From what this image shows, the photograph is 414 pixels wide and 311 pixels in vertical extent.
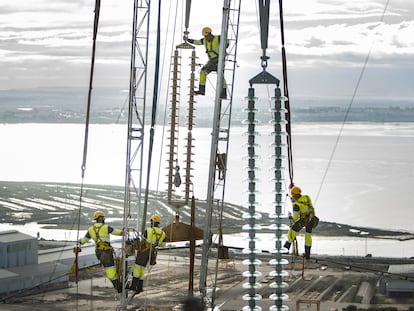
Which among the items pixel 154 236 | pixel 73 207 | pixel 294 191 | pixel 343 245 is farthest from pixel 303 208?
pixel 73 207

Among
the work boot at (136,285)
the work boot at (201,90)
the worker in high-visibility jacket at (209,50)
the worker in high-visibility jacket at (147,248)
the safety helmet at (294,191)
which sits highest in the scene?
the worker in high-visibility jacket at (209,50)

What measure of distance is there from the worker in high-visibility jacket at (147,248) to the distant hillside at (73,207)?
1352cm

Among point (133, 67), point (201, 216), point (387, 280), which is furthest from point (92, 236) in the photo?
point (201, 216)

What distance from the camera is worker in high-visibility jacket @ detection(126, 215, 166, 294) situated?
45.3 ft

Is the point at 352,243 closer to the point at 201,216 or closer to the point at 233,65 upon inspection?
the point at 201,216

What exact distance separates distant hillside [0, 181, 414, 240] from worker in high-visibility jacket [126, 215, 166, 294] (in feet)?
44.3

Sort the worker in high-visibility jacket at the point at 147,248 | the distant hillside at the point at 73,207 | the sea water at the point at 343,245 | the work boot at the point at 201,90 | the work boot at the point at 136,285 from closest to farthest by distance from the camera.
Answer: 1. the worker in high-visibility jacket at the point at 147,248
2. the work boot at the point at 136,285
3. the work boot at the point at 201,90
4. the sea water at the point at 343,245
5. the distant hillside at the point at 73,207

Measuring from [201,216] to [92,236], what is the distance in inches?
659

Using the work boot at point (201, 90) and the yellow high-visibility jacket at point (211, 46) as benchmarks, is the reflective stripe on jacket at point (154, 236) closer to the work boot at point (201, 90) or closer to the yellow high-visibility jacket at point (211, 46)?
the work boot at point (201, 90)

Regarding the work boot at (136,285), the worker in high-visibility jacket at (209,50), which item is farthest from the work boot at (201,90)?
the work boot at (136,285)

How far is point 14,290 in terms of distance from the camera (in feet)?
65.5

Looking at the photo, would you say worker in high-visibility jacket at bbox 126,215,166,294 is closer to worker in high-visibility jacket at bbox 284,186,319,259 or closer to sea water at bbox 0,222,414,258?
worker in high-visibility jacket at bbox 284,186,319,259

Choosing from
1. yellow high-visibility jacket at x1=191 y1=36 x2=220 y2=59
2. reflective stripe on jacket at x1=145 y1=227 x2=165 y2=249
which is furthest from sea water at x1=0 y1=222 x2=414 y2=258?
reflective stripe on jacket at x1=145 y1=227 x2=165 y2=249

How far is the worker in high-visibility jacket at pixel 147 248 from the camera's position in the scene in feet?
45.3
